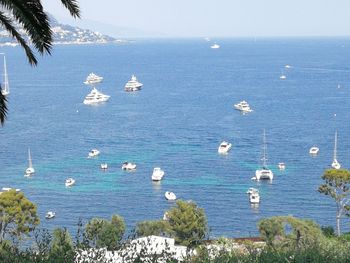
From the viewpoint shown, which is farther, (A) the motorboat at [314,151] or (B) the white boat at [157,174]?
(A) the motorboat at [314,151]

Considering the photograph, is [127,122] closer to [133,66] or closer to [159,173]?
[159,173]

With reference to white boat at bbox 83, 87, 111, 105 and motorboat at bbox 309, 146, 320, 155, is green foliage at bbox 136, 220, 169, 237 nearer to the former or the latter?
motorboat at bbox 309, 146, 320, 155

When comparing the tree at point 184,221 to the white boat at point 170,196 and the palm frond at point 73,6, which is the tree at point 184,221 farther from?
the palm frond at point 73,6

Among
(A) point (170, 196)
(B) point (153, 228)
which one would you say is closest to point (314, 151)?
(A) point (170, 196)

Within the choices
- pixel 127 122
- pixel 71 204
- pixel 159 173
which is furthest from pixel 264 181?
pixel 127 122

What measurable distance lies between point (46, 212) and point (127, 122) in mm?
38577

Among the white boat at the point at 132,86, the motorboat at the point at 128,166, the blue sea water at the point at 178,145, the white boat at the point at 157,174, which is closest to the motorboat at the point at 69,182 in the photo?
the blue sea water at the point at 178,145

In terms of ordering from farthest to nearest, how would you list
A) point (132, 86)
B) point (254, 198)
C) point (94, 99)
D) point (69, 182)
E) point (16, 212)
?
point (132, 86)
point (94, 99)
point (69, 182)
point (254, 198)
point (16, 212)

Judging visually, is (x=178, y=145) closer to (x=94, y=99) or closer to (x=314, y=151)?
(x=314, y=151)

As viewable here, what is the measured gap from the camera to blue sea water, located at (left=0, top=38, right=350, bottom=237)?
160ft

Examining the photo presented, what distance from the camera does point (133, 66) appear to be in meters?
181

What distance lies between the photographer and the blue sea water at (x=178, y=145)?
160 ft

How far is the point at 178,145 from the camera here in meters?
70.0

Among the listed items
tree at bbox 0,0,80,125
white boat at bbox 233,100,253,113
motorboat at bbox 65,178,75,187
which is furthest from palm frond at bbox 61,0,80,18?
Answer: white boat at bbox 233,100,253,113
